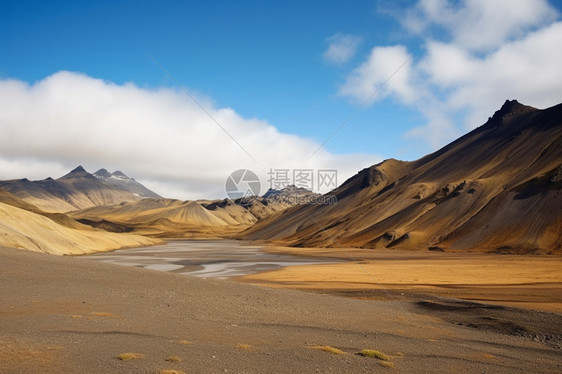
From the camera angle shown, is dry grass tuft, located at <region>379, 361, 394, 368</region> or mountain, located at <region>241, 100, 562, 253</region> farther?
mountain, located at <region>241, 100, 562, 253</region>

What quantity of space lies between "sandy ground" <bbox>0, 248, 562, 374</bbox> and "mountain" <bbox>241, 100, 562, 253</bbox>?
58.8 m

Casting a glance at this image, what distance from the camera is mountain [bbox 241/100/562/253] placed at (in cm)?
8012

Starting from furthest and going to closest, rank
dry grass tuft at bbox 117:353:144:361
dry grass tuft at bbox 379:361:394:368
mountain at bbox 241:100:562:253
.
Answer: mountain at bbox 241:100:562:253 → dry grass tuft at bbox 379:361:394:368 → dry grass tuft at bbox 117:353:144:361

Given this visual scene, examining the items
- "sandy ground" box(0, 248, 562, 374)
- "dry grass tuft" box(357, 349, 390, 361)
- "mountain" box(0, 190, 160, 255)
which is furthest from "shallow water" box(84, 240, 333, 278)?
"dry grass tuft" box(357, 349, 390, 361)

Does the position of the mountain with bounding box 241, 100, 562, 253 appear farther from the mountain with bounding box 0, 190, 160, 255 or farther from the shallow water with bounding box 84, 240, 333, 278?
the mountain with bounding box 0, 190, 160, 255

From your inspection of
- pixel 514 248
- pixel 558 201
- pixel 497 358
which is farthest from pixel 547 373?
pixel 558 201

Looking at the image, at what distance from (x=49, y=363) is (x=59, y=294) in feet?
36.5

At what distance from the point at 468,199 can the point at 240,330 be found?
96588mm

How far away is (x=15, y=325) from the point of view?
45.7 ft

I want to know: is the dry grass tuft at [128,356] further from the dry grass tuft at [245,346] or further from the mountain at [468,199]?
the mountain at [468,199]

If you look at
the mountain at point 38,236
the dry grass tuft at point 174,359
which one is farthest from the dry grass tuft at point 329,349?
the mountain at point 38,236

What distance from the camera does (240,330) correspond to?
50.8 feet

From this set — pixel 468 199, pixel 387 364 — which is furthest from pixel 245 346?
pixel 468 199

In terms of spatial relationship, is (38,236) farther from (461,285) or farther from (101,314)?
(461,285)
